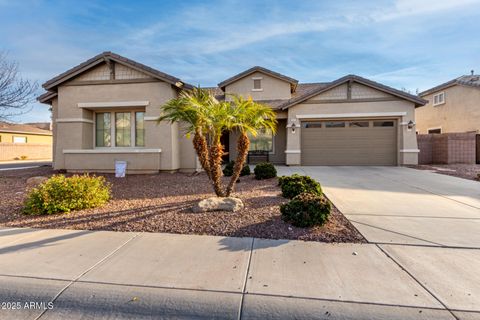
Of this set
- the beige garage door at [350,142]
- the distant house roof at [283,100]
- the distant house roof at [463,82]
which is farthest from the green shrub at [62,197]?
the distant house roof at [463,82]

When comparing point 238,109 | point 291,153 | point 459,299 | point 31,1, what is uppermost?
point 31,1

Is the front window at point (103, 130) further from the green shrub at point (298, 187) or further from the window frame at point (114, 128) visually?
the green shrub at point (298, 187)

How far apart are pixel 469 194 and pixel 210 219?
24.4 ft

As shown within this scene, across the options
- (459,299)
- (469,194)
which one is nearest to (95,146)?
(459,299)

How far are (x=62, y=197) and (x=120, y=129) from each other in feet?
23.9

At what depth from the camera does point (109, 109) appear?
39.2 ft

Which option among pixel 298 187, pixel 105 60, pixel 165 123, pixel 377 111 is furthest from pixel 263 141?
pixel 298 187

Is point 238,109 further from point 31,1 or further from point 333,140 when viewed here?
point 333,140

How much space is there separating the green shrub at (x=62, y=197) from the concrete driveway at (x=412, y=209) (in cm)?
565

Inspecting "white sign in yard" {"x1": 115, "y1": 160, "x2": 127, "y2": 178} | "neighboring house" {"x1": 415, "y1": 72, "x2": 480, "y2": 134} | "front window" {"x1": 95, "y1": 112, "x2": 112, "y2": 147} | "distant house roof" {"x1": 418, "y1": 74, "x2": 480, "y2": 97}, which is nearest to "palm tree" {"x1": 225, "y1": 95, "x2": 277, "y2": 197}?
"white sign in yard" {"x1": 115, "y1": 160, "x2": 127, "y2": 178}

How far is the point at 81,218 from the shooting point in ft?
16.7

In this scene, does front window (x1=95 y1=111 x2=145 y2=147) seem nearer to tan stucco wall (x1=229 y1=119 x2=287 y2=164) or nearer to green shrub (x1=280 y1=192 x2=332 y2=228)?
tan stucco wall (x1=229 y1=119 x2=287 y2=164)

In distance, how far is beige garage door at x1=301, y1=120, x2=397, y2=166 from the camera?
1456 centimetres

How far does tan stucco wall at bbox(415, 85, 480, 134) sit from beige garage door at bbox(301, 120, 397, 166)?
8.41 meters
